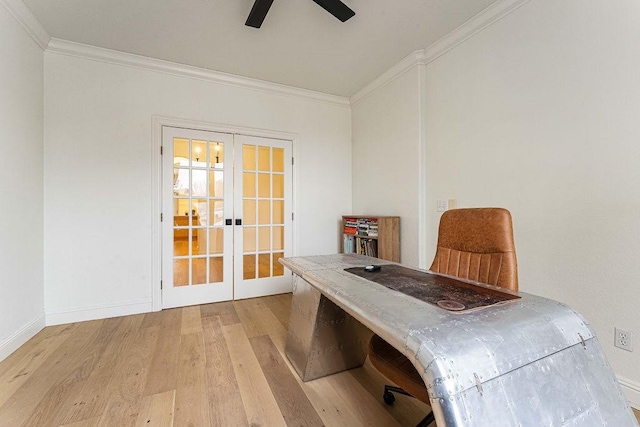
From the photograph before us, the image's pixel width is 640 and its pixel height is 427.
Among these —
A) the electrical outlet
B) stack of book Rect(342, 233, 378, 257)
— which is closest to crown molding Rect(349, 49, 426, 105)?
stack of book Rect(342, 233, 378, 257)

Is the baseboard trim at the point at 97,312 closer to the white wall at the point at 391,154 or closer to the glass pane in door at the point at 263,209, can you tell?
the glass pane in door at the point at 263,209

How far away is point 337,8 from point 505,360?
2.15m

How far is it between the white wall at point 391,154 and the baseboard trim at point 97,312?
8.87 feet

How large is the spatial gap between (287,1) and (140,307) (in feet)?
10.1

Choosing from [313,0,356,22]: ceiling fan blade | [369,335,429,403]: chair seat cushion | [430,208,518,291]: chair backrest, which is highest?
[313,0,356,22]: ceiling fan blade

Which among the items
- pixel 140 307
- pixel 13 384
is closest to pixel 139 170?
pixel 140 307

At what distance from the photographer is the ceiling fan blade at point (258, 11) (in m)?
1.85

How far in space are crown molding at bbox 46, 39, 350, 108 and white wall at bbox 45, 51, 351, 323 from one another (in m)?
0.05

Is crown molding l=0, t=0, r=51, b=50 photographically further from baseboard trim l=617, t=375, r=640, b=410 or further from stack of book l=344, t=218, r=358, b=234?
baseboard trim l=617, t=375, r=640, b=410

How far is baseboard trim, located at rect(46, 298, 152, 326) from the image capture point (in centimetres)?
254

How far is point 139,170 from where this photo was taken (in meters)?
2.83

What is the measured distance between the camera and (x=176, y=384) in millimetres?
1667

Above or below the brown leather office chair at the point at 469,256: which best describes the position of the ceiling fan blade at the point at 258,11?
above

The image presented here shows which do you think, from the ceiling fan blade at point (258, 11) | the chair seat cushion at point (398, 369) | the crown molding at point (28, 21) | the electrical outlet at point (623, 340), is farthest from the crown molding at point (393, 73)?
the crown molding at point (28, 21)
